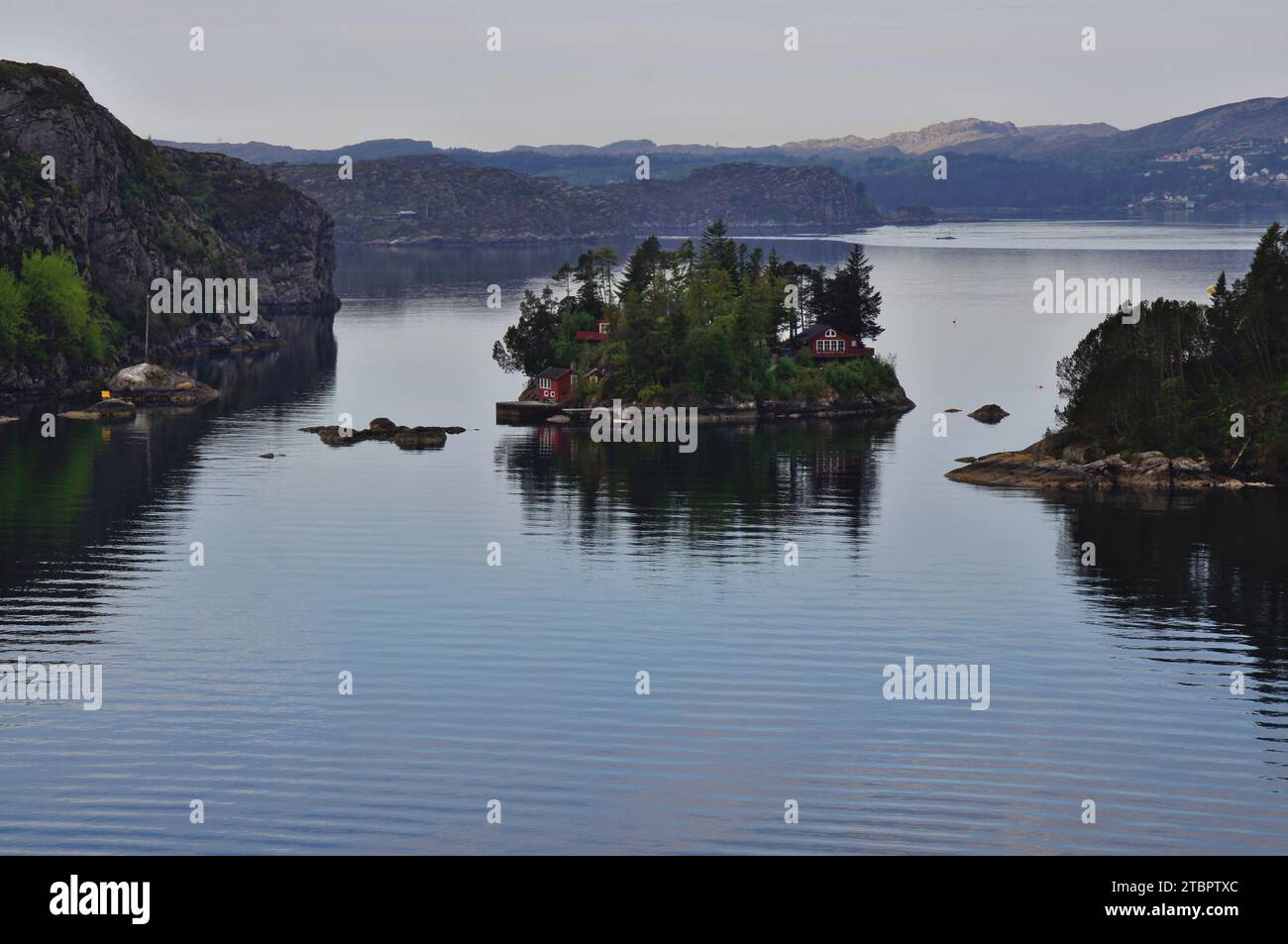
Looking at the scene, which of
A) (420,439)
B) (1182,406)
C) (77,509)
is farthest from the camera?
(420,439)

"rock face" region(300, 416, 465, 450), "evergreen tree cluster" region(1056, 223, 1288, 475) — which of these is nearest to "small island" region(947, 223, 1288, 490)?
"evergreen tree cluster" region(1056, 223, 1288, 475)

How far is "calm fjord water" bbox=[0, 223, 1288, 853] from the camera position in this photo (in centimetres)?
6500

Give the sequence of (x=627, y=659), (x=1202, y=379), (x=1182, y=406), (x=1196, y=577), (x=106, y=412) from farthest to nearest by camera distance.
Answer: (x=106, y=412)
(x=1202, y=379)
(x=1182, y=406)
(x=1196, y=577)
(x=627, y=659)

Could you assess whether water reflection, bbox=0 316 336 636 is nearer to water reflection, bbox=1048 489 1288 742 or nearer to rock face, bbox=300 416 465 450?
rock face, bbox=300 416 465 450

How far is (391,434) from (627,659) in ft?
324

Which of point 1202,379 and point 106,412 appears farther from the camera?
point 106,412

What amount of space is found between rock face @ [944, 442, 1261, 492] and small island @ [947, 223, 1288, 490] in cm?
9

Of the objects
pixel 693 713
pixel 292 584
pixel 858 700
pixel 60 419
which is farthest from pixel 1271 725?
pixel 60 419

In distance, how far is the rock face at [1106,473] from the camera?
150m

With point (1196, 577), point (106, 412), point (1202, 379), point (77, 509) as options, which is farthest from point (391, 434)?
point (1196, 577)

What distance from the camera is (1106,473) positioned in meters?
152

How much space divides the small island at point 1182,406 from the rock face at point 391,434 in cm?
5740

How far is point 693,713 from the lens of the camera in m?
79.2

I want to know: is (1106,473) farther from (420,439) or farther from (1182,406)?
(420,439)
